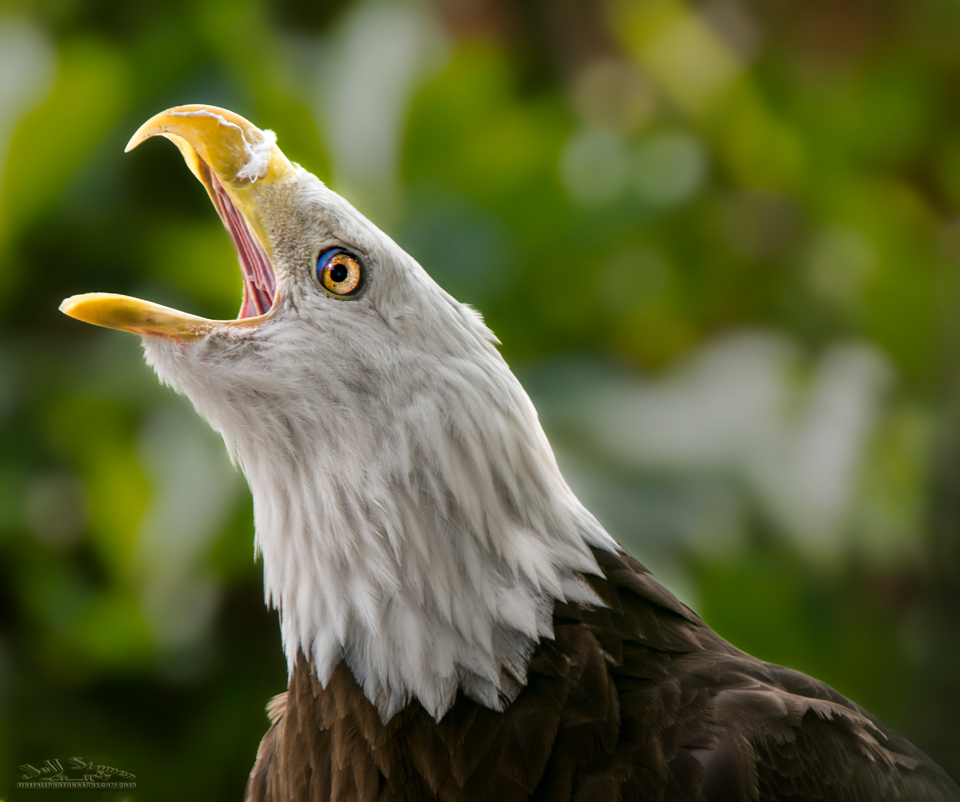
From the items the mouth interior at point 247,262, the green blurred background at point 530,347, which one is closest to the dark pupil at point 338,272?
the mouth interior at point 247,262

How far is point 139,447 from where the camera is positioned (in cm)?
186

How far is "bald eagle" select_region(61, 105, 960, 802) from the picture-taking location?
814mm

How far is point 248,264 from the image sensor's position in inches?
37.4

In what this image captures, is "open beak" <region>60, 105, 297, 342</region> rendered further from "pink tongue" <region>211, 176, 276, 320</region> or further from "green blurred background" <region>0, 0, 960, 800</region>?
"green blurred background" <region>0, 0, 960, 800</region>

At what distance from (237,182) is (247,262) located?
9cm

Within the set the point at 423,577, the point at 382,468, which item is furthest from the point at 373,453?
the point at 423,577

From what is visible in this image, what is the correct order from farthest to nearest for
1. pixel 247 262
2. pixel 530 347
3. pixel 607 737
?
pixel 530 347
pixel 247 262
pixel 607 737

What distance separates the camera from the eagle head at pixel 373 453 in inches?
32.5

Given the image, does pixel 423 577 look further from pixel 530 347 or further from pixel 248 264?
pixel 530 347

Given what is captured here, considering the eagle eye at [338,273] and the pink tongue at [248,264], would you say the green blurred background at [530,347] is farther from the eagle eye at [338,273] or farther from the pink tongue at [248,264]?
the eagle eye at [338,273]

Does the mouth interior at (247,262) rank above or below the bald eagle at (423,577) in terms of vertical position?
above

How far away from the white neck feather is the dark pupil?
0.21 ft

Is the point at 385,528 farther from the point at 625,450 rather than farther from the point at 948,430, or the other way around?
the point at 948,430

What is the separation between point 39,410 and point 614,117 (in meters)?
1.74
